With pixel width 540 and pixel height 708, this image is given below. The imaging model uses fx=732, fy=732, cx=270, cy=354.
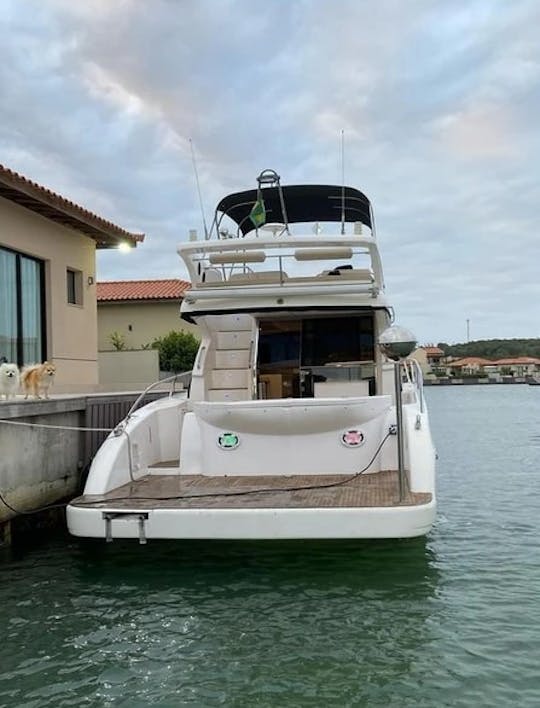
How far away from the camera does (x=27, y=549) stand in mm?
7840

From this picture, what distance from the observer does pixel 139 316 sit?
28938mm

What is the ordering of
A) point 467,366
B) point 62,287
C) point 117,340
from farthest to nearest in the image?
point 467,366
point 117,340
point 62,287

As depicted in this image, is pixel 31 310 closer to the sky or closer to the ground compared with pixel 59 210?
closer to the ground

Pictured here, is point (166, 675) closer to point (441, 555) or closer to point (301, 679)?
point (301, 679)

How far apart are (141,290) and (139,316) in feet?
4.63

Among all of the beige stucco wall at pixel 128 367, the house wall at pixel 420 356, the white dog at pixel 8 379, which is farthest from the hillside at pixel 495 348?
the white dog at pixel 8 379

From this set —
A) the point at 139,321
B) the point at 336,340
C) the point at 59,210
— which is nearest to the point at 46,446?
the point at 336,340

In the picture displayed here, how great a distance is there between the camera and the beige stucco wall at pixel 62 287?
45.0ft

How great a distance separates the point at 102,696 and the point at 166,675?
0.42m

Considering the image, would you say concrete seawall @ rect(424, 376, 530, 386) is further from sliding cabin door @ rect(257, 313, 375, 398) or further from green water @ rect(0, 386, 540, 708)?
green water @ rect(0, 386, 540, 708)

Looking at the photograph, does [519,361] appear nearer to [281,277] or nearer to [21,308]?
[21,308]

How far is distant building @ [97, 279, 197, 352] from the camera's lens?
28469mm

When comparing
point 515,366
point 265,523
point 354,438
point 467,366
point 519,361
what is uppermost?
point 519,361

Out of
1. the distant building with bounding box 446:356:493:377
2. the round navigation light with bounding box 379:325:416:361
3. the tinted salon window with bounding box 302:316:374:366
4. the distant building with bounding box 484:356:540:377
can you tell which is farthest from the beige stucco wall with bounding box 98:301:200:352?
the distant building with bounding box 484:356:540:377
